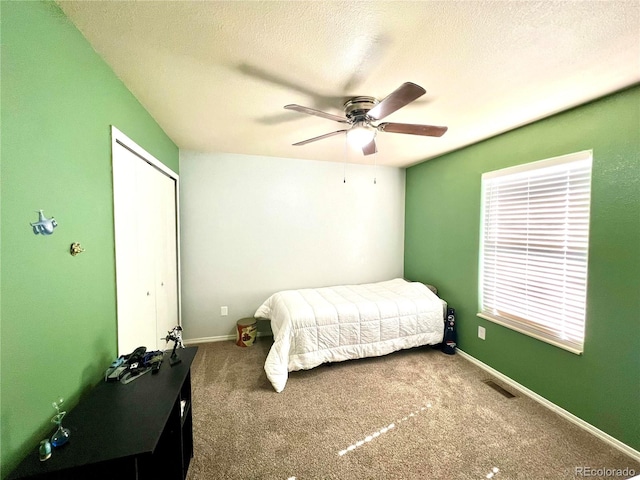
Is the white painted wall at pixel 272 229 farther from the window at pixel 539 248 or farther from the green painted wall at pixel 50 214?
the green painted wall at pixel 50 214

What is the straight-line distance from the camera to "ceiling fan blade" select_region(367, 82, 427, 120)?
1.28m

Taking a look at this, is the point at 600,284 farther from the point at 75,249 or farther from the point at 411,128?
the point at 75,249

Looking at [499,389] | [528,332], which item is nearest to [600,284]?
[528,332]

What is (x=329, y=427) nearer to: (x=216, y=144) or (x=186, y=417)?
(x=186, y=417)

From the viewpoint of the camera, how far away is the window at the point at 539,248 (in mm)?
1899

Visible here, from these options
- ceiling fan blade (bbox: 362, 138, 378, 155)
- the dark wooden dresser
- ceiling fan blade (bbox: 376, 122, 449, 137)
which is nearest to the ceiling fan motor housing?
ceiling fan blade (bbox: 376, 122, 449, 137)

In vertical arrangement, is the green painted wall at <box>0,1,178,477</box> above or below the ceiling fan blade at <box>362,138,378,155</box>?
below

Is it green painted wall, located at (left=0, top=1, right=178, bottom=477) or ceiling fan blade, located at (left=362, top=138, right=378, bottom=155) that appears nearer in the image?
green painted wall, located at (left=0, top=1, right=178, bottom=477)

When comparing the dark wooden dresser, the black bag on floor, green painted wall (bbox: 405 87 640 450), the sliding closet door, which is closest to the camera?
the dark wooden dresser

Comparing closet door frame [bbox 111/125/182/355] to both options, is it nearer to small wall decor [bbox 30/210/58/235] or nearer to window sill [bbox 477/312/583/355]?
small wall decor [bbox 30/210/58/235]

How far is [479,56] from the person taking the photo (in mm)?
1361

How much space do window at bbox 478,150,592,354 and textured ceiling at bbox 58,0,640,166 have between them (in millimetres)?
539

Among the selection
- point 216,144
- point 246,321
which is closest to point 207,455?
point 246,321

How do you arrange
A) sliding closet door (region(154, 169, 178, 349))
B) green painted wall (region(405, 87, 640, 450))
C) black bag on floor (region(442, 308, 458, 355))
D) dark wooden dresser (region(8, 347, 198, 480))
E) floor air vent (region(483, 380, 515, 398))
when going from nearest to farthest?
dark wooden dresser (region(8, 347, 198, 480)) → green painted wall (region(405, 87, 640, 450)) → floor air vent (region(483, 380, 515, 398)) → sliding closet door (region(154, 169, 178, 349)) → black bag on floor (region(442, 308, 458, 355))
